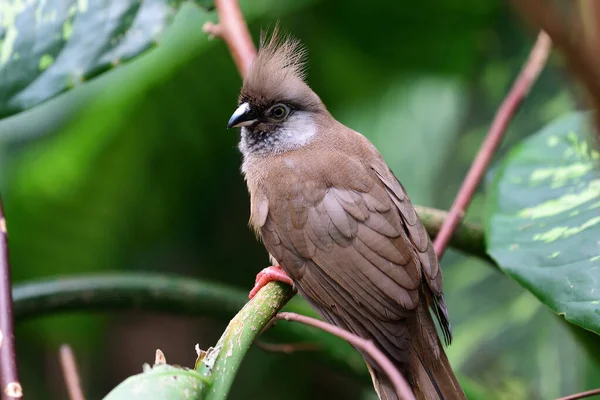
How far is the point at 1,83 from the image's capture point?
170 cm

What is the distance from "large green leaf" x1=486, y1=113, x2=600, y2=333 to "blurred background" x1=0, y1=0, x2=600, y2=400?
699 millimetres

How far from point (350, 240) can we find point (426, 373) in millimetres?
380

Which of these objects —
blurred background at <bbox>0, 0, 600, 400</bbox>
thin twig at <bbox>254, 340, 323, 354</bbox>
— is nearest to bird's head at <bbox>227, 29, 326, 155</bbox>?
blurred background at <bbox>0, 0, 600, 400</bbox>

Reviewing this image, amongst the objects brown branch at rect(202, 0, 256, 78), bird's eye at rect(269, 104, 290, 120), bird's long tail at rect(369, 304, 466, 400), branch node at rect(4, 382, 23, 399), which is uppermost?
brown branch at rect(202, 0, 256, 78)

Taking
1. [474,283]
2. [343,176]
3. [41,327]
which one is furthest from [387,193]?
[41,327]

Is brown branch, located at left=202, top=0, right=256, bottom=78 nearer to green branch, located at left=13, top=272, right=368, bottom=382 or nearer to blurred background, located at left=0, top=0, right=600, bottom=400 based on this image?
green branch, located at left=13, top=272, right=368, bottom=382

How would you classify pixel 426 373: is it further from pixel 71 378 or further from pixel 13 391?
pixel 13 391

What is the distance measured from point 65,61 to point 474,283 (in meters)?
1.60

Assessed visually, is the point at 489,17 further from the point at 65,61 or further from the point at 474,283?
the point at 65,61

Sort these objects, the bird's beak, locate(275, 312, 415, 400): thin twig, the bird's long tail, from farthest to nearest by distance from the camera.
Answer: the bird's beak < the bird's long tail < locate(275, 312, 415, 400): thin twig

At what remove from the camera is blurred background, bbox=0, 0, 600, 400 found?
260cm

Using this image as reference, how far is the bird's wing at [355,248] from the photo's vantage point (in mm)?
1727

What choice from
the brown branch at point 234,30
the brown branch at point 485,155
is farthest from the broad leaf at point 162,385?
the brown branch at point 234,30

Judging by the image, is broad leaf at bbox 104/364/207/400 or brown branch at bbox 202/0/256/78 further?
brown branch at bbox 202/0/256/78
